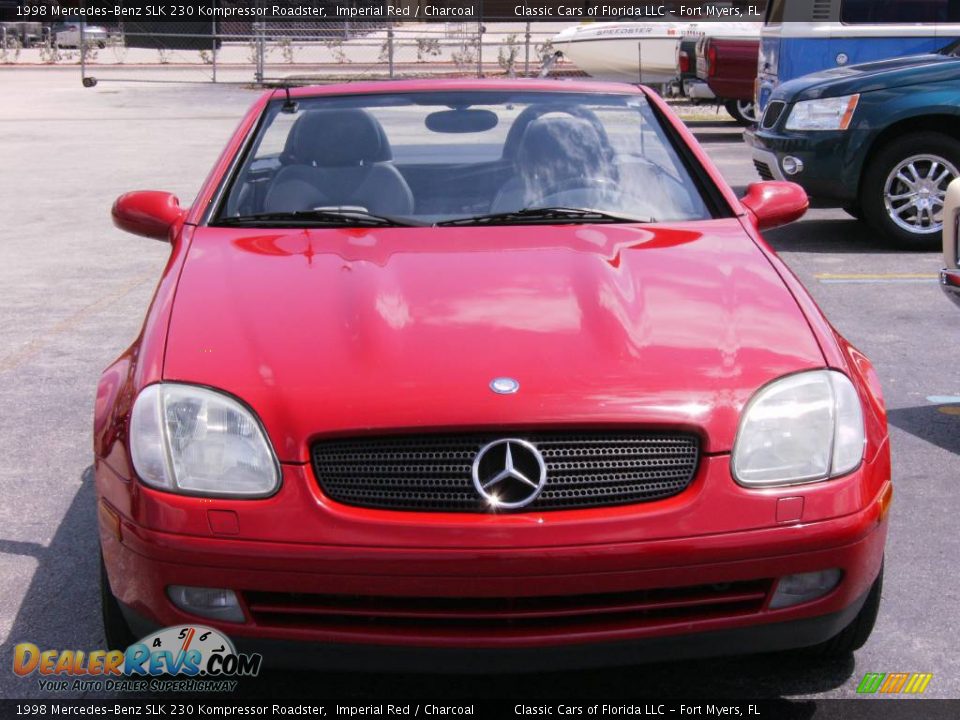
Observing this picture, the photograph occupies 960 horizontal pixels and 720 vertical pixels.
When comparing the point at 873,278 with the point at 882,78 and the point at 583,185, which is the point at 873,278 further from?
the point at 583,185

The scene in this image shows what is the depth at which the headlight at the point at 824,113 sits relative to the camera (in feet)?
31.7

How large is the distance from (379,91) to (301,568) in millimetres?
2467

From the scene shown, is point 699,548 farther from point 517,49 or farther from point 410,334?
point 517,49

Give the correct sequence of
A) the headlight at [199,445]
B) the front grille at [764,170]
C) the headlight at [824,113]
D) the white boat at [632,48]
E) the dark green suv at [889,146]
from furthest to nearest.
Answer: the white boat at [632,48] → the front grille at [764,170] → the headlight at [824,113] → the dark green suv at [889,146] → the headlight at [199,445]

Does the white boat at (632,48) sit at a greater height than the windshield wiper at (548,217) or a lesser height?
lesser

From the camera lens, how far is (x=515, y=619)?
275cm

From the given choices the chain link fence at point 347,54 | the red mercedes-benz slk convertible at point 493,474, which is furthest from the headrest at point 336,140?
the chain link fence at point 347,54

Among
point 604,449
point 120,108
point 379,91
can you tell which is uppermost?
point 379,91

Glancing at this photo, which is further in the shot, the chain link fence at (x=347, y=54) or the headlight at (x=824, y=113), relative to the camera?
the chain link fence at (x=347, y=54)

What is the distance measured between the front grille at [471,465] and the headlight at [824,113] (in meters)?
7.46

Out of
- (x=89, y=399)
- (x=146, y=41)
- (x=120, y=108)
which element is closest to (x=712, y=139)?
(x=120, y=108)

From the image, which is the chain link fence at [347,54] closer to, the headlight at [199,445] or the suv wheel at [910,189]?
the suv wheel at [910,189]

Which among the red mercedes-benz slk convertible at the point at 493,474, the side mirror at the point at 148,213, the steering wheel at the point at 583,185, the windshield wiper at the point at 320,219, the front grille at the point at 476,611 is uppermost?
the steering wheel at the point at 583,185

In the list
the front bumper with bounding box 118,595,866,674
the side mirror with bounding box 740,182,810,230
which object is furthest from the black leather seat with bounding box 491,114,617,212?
the front bumper with bounding box 118,595,866,674
